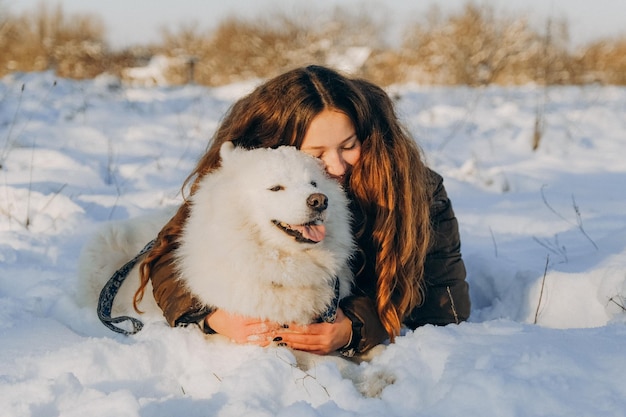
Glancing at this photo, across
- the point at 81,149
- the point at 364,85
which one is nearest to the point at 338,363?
the point at 364,85

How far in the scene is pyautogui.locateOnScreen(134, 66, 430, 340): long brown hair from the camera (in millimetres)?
2832

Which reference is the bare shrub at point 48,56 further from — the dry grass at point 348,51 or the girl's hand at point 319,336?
the girl's hand at point 319,336

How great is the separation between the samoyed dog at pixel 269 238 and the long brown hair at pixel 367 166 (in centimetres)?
29

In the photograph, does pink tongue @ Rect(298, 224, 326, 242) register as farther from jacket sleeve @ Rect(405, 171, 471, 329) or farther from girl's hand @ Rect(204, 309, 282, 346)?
jacket sleeve @ Rect(405, 171, 471, 329)

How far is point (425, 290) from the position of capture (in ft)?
10.3

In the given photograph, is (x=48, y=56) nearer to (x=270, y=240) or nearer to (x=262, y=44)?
(x=262, y=44)

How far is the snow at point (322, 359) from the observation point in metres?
1.83

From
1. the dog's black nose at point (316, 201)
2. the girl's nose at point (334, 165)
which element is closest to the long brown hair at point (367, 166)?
the girl's nose at point (334, 165)

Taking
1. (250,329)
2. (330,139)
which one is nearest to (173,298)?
(250,329)

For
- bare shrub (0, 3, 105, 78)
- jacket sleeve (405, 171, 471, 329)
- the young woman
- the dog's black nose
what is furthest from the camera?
bare shrub (0, 3, 105, 78)

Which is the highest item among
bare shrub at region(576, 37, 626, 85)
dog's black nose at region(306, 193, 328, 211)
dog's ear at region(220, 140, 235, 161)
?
dog's ear at region(220, 140, 235, 161)

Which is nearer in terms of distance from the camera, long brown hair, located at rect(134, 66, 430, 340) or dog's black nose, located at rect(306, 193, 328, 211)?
dog's black nose, located at rect(306, 193, 328, 211)

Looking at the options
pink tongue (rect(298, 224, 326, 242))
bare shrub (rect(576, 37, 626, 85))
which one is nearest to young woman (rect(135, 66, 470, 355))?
pink tongue (rect(298, 224, 326, 242))

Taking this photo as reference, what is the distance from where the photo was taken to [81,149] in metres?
6.02
